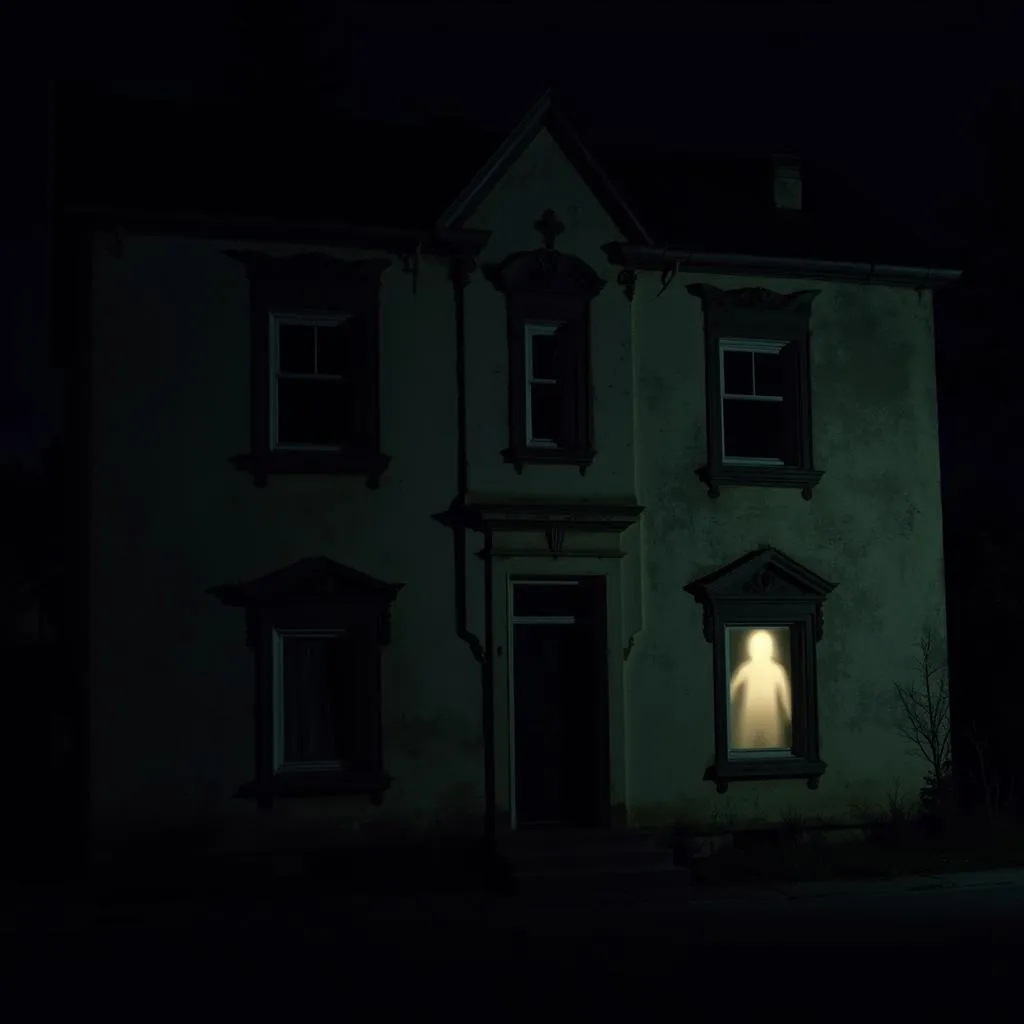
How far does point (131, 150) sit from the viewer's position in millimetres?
17000

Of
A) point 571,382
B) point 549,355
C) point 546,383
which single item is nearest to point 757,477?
point 571,382

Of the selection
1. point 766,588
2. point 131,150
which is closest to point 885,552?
point 766,588

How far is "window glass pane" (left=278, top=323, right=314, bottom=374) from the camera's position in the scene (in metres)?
16.3

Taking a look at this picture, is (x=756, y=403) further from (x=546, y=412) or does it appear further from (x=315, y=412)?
(x=315, y=412)

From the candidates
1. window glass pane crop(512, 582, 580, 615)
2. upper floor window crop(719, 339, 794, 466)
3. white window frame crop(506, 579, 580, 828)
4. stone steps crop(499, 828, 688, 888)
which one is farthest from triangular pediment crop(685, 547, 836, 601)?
stone steps crop(499, 828, 688, 888)

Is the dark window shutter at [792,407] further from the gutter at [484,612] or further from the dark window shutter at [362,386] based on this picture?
the dark window shutter at [362,386]

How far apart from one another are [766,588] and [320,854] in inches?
236

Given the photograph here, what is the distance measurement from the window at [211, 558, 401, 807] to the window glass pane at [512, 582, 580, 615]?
1483mm

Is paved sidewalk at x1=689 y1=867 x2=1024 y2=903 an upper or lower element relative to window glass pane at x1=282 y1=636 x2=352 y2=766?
lower

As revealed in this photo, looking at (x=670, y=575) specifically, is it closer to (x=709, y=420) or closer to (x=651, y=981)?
(x=709, y=420)

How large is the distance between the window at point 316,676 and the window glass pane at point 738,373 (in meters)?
4.85

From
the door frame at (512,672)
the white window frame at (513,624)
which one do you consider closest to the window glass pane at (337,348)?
the door frame at (512,672)

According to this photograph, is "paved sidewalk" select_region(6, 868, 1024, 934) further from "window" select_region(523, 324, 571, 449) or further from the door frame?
"window" select_region(523, 324, 571, 449)

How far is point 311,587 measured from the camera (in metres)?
Result: 15.8
